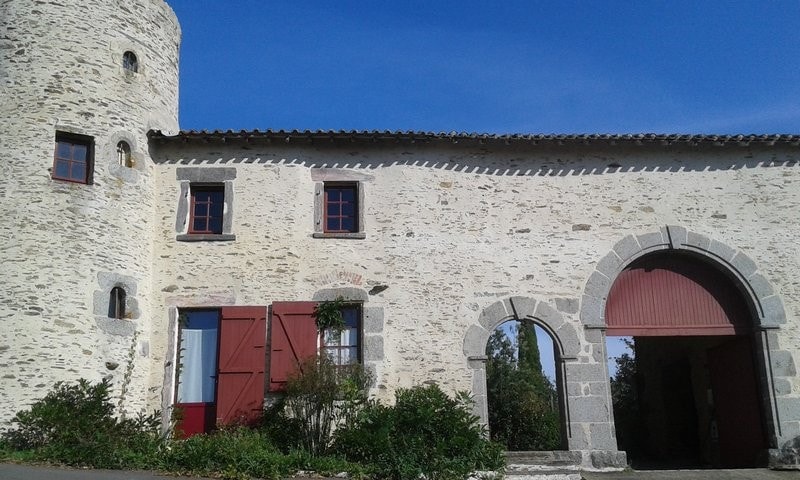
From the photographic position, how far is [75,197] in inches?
419

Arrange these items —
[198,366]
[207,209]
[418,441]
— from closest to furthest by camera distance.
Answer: [418,441] < [198,366] < [207,209]

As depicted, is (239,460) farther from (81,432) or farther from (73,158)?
(73,158)

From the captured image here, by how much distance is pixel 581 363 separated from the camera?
11.4 meters

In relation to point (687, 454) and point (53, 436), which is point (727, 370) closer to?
point (687, 454)

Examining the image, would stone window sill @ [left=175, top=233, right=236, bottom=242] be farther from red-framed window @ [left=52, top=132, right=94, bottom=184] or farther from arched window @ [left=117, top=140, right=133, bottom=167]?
red-framed window @ [left=52, top=132, right=94, bottom=184]

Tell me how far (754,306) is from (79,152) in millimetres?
10999

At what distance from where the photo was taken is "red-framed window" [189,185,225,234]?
466 inches

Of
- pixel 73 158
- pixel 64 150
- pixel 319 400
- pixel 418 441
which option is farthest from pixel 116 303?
pixel 418 441

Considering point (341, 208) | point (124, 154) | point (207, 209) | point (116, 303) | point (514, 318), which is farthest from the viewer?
point (341, 208)

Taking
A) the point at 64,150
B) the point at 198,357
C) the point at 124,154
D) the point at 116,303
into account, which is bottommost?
the point at 198,357

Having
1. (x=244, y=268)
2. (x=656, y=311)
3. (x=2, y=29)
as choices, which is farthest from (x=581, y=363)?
(x=2, y=29)

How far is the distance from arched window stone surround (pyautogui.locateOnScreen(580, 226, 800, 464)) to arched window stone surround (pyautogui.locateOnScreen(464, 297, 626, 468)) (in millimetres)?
414

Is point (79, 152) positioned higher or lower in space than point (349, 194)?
higher

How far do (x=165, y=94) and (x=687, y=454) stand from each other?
13.1 meters
